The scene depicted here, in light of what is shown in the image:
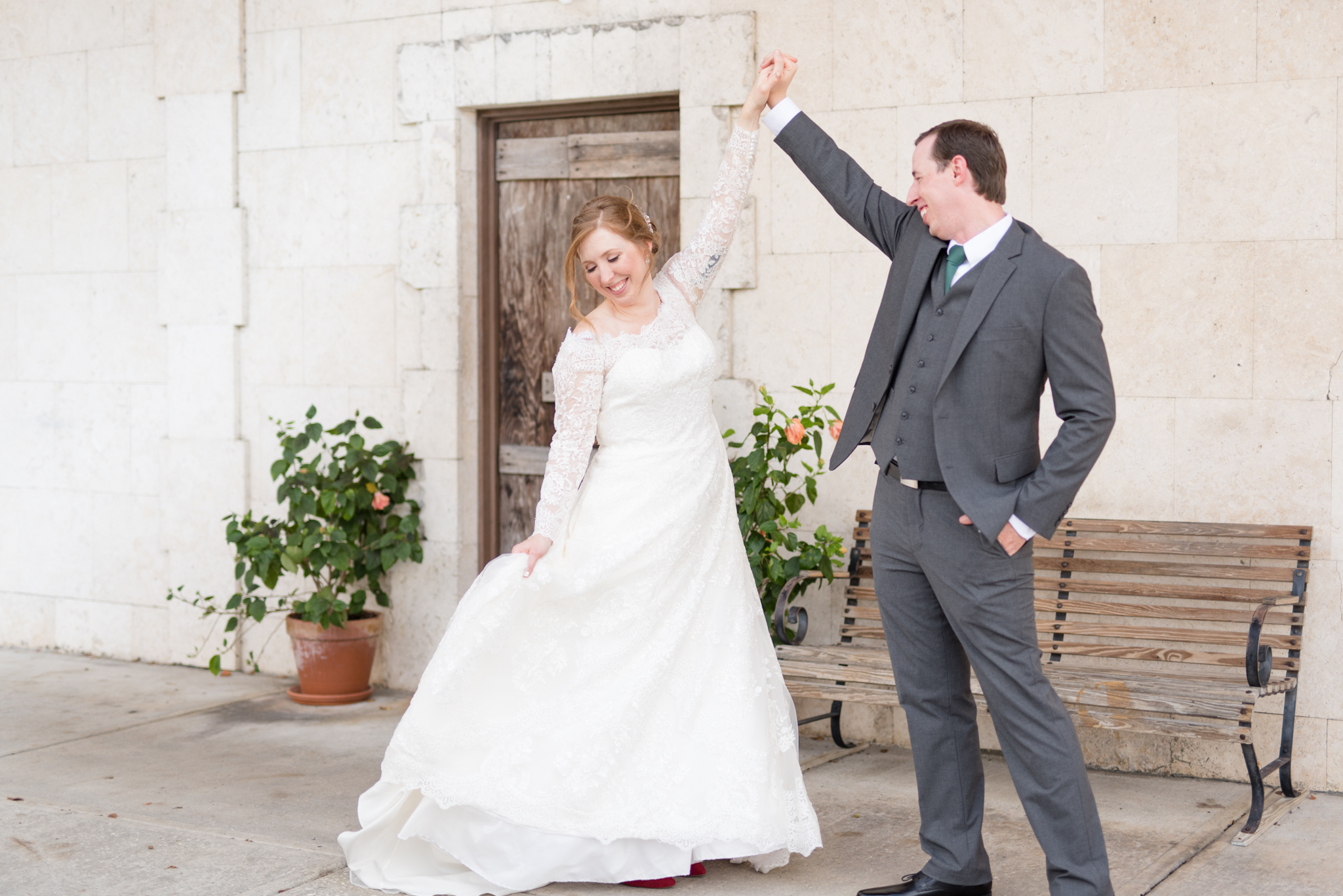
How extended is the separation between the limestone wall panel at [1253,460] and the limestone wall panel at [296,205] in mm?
3453

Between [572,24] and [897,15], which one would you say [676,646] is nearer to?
[897,15]

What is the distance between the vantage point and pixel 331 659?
553cm

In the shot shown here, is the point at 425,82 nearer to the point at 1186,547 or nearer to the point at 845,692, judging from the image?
the point at 845,692

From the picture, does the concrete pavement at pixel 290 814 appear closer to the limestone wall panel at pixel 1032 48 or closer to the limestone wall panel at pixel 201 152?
the limestone wall panel at pixel 201 152

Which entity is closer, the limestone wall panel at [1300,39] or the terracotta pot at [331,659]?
the limestone wall panel at [1300,39]

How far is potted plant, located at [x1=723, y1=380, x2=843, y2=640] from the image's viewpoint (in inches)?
186

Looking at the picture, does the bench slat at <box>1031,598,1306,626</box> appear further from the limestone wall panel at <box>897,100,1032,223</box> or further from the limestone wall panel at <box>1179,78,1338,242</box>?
the limestone wall panel at <box>897,100,1032,223</box>

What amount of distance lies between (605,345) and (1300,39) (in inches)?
96.1

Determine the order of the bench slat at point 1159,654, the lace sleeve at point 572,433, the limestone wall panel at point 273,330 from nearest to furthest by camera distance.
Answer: the lace sleeve at point 572,433
the bench slat at point 1159,654
the limestone wall panel at point 273,330

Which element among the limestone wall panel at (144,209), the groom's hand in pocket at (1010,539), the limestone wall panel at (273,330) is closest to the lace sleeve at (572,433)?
the groom's hand in pocket at (1010,539)

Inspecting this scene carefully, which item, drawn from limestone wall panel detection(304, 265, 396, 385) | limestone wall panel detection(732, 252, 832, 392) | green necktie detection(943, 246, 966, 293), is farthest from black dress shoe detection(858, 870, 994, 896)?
limestone wall panel detection(304, 265, 396, 385)

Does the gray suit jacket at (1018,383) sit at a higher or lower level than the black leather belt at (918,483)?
higher

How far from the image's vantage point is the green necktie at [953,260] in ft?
10.0

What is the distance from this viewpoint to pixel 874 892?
10.7ft
